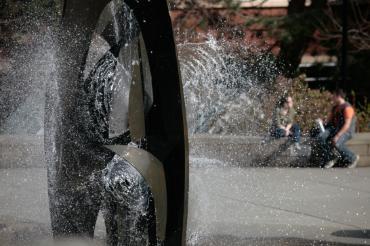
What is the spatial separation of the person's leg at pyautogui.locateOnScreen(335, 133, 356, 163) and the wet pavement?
0.23m

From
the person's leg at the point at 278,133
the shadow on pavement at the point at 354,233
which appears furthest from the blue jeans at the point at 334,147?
the shadow on pavement at the point at 354,233

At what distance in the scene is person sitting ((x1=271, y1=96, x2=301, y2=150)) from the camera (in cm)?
1312

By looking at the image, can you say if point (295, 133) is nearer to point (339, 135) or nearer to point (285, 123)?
point (285, 123)

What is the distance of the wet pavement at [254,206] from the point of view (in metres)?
7.73

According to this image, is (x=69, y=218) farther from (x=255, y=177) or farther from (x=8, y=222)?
(x=255, y=177)

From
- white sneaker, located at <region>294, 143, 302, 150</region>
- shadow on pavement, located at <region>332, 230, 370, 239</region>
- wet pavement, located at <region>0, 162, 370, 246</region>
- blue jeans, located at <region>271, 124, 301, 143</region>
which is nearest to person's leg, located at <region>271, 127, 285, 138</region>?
blue jeans, located at <region>271, 124, 301, 143</region>

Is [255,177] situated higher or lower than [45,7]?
lower

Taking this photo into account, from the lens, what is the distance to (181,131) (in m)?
5.51

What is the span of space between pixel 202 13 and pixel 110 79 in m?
11.3

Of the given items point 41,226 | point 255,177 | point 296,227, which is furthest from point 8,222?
point 255,177

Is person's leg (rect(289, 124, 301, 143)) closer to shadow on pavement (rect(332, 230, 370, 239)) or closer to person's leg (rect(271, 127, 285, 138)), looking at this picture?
person's leg (rect(271, 127, 285, 138))

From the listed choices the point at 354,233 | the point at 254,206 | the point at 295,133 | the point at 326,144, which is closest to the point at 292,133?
the point at 295,133

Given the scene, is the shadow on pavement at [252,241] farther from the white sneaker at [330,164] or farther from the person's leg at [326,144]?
the person's leg at [326,144]

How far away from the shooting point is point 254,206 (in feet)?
31.6
